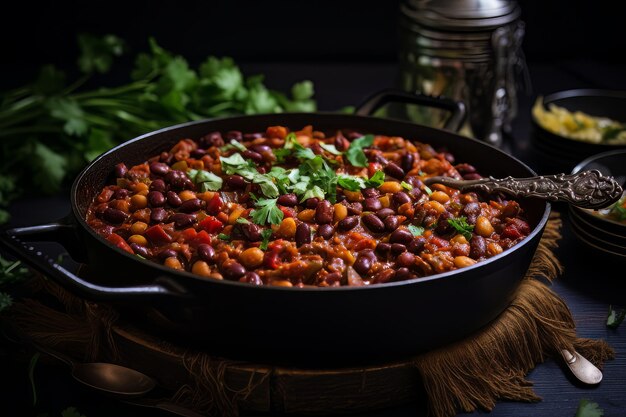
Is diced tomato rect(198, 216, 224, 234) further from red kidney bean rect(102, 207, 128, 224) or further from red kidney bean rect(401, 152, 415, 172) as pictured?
red kidney bean rect(401, 152, 415, 172)

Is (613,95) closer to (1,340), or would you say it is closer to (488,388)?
(488,388)

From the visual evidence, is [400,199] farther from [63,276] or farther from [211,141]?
[63,276]

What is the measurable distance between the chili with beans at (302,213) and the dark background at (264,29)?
2762 millimetres

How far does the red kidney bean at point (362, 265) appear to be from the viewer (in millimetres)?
2668

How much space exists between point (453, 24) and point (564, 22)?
2.32 m

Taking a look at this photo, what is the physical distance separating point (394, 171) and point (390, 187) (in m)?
0.18

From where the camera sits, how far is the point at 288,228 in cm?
286

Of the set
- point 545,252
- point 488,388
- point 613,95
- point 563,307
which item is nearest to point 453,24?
point 613,95

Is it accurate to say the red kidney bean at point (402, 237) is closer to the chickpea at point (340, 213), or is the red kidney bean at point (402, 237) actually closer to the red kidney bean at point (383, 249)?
the red kidney bean at point (383, 249)

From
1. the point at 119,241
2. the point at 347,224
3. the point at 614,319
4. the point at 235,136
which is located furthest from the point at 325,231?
the point at 614,319

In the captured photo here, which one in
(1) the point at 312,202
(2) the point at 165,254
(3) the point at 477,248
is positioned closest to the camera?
(2) the point at 165,254

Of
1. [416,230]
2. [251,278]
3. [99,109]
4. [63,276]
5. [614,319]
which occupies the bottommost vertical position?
[614,319]

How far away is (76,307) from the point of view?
9.73 feet

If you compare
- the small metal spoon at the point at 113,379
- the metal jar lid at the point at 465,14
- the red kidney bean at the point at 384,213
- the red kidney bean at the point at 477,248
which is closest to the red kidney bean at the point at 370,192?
the red kidney bean at the point at 384,213
